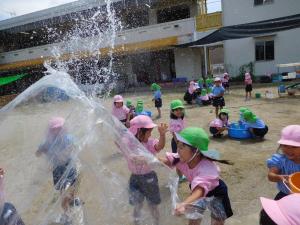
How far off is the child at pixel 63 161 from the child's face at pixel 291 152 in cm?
173

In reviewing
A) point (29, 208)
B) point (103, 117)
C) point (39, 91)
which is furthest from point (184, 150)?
point (39, 91)

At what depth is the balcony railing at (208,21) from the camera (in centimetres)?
2198

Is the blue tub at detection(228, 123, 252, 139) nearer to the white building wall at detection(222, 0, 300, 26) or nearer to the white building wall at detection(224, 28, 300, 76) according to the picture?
the white building wall at detection(224, 28, 300, 76)

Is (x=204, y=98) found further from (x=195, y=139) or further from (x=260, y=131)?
(x=195, y=139)

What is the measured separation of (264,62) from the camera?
20.8 metres

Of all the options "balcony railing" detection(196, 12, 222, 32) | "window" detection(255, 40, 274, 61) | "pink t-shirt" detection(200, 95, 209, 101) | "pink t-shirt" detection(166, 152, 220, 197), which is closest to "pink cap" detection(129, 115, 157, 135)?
"pink t-shirt" detection(166, 152, 220, 197)

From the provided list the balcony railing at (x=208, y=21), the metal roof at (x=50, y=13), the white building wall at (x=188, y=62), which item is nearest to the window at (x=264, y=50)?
the balcony railing at (x=208, y=21)

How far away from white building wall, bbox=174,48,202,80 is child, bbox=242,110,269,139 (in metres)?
15.8

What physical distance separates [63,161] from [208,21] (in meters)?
20.4

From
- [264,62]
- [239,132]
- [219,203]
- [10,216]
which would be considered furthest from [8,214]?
[264,62]

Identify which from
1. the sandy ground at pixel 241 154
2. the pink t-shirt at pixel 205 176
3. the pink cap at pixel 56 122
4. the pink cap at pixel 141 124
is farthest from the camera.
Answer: the pink cap at pixel 141 124

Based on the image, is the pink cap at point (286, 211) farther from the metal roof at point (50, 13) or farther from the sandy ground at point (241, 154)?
the metal roof at point (50, 13)

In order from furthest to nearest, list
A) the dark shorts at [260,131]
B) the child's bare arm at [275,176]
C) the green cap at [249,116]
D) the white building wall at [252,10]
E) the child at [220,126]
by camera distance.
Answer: the white building wall at [252,10]
the child at [220,126]
the green cap at [249,116]
the dark shorts at [260,131]
the child's bare arm at [275,176]

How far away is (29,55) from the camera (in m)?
29.0
